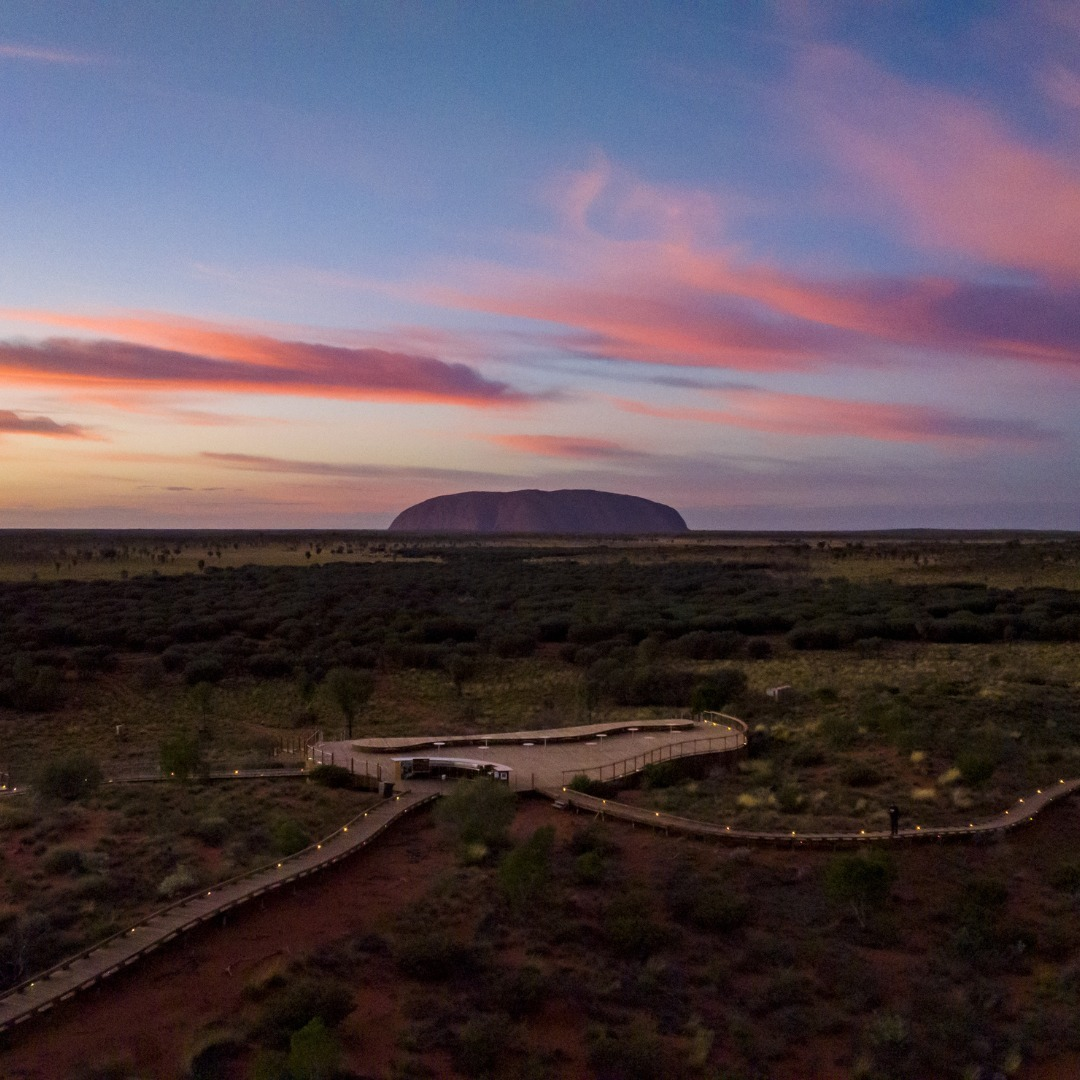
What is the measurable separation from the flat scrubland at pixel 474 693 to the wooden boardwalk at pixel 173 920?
767 mm

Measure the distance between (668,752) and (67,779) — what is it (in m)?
14.2

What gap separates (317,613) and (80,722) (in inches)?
821

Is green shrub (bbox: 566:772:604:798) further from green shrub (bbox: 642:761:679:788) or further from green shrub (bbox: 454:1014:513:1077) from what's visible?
green shrub (bbox: 454:1014:513:1077)

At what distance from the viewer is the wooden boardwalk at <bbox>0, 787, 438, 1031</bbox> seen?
465 inches

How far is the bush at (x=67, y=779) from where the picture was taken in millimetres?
20562

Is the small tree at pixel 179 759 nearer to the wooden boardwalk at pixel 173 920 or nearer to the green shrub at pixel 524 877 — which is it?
the wooden boardwalk at pixel 173 920

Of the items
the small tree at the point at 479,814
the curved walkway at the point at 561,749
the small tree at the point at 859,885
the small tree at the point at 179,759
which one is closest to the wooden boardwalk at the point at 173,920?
the small tree at the point at 479,814

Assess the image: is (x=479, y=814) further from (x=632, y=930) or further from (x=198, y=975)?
(x=198, y=975)

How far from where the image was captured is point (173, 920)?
14.1 meters

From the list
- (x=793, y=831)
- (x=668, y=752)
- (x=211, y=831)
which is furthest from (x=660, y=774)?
(x=211, y=831)

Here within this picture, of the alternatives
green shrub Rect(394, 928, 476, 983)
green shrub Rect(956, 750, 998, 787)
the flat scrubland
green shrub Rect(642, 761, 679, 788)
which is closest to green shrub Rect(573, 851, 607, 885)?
the flat scrubland

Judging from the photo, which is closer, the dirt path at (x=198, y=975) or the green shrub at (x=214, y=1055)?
the green shrub at (x=214, y=1055)

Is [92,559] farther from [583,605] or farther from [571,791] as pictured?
[571,791]

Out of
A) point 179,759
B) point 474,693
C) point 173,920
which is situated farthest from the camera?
point 474,693
